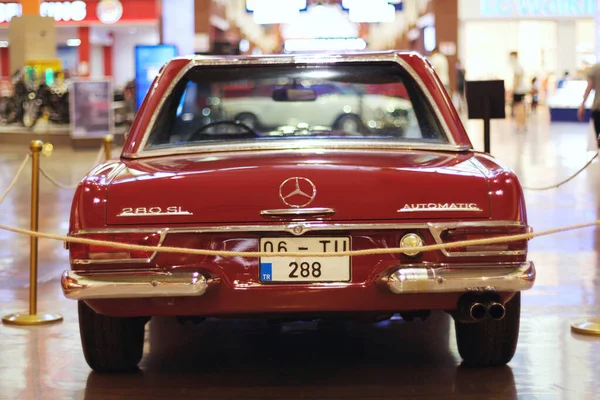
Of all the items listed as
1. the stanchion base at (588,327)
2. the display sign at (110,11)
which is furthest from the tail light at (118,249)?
the display sign at (110,11)

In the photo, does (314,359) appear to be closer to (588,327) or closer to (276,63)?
(276,63)

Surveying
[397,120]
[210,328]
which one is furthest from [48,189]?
[210,328]

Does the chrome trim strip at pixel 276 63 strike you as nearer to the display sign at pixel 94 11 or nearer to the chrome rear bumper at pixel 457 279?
the chrome rear bumper at pixel 457 279

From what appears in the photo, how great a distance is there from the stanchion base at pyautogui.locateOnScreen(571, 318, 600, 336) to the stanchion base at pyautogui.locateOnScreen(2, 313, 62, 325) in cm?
279

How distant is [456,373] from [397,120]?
825 centimetres

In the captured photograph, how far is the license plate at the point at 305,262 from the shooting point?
406cm

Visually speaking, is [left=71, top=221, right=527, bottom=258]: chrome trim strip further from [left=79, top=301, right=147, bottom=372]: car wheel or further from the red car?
[left=79, top=301, right=147, bottom=372]: car wheel

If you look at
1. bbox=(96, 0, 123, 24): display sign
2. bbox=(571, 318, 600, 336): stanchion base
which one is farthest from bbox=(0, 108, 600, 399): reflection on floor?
bbox=(96, 0, 123, 24): display sign

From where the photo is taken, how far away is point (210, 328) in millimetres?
5695

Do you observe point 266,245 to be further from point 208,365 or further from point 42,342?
point 42,342

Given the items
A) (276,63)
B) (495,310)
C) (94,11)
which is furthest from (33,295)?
(94,11)

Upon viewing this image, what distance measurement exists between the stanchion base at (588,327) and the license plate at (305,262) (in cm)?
191

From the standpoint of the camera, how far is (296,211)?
4.05m

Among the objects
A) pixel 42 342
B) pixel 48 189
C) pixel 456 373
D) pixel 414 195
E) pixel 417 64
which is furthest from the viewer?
pixel 48 189
